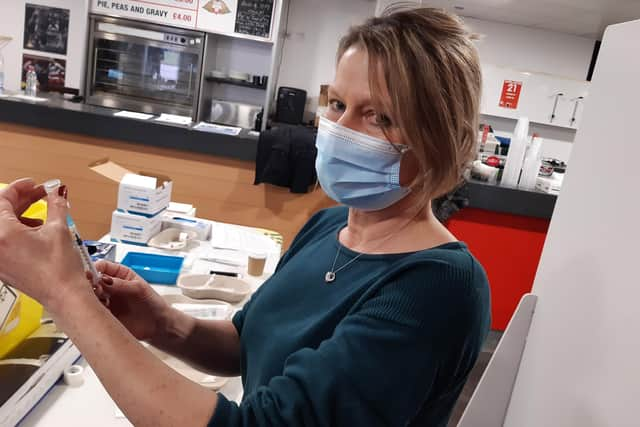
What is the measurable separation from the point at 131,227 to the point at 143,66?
396 cm

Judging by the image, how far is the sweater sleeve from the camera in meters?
0.75

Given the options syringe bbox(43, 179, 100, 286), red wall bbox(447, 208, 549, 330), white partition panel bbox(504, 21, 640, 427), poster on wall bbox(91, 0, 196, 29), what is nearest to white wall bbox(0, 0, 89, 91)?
poster on wall bbox(91, 0, 196, 29)

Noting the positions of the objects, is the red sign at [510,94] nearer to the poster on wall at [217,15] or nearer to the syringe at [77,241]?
the poster on wall at [217,15]

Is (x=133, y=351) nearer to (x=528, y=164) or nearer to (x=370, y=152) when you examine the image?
(x=370, y=152)

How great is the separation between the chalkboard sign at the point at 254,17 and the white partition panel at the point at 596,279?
186 inches

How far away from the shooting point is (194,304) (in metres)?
1.65

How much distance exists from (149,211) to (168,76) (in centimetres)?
387

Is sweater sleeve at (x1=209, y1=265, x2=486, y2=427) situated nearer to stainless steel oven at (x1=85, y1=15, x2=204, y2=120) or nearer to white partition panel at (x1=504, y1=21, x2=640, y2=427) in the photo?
white partition panel at (x1=504, y1=21, x2=640, y2=427)

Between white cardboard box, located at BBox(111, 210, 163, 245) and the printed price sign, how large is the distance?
3.43 ft

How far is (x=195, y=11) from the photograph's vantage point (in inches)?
209

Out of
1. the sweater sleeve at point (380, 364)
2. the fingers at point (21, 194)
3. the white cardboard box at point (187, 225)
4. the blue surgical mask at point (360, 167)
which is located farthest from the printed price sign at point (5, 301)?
the white cardboard box at point (187, 225)

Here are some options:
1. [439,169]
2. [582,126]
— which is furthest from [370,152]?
[582,126]

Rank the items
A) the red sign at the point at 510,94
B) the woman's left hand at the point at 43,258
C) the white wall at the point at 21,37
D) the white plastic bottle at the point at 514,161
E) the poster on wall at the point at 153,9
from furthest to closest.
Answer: the red sign at the point at 510,94, the white wall at the point at 21,37, the poster on wall at the point at 153,9, the white plastic bottle at the point at 514,161, the woman's left hand at the point at 43,258

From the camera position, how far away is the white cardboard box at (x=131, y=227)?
2.12m
